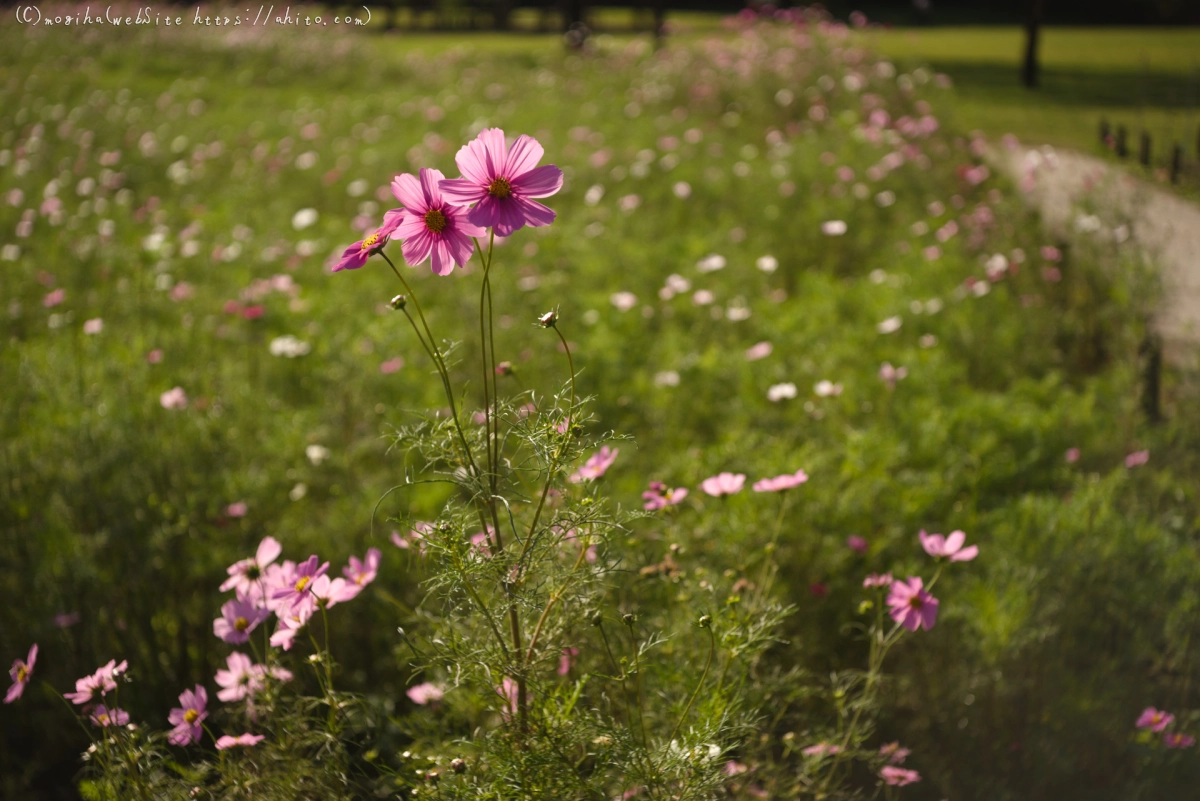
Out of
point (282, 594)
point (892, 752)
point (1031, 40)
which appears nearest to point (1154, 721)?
point (892, 752)

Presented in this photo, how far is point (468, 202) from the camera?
3.52 ft

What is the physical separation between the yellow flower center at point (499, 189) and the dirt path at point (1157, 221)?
265 centimetres

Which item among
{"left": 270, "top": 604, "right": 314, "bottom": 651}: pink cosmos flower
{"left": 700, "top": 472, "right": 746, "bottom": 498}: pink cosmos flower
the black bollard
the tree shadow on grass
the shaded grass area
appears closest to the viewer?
{"left": 270, "top": 604, "right": 314, "bottom": 651}: pink cosmos flower

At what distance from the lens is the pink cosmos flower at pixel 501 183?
1.07 metres

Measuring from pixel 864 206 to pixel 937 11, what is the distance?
14.2m

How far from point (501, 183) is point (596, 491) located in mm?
459

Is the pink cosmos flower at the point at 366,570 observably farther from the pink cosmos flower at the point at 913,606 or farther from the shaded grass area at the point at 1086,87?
the shaded grass area at the point at 1086,87

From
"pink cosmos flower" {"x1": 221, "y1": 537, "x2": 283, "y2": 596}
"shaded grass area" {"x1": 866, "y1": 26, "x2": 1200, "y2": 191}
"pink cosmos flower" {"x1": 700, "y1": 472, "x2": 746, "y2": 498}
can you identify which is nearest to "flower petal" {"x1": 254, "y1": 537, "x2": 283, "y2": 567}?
"pink cosmos flower" {"x1": 221, "y1": 537, "x2": 283, "y2": 596}

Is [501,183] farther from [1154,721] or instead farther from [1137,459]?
[1137,459]

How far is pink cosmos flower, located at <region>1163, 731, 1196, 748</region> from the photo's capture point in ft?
5.74

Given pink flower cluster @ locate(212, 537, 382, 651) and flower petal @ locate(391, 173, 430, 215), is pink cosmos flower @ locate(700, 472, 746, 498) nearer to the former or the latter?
pink flower cluster @ locate(212, 537, 382, 651)

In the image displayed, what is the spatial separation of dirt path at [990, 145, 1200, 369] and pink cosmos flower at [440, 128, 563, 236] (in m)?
2.62

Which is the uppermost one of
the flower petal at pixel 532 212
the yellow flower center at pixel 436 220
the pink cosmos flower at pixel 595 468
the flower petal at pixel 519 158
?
the flower petal at pixel 519 158

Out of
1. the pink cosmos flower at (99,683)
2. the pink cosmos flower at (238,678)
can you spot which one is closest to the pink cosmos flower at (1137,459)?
the pink cosmos flower at (238,678)
